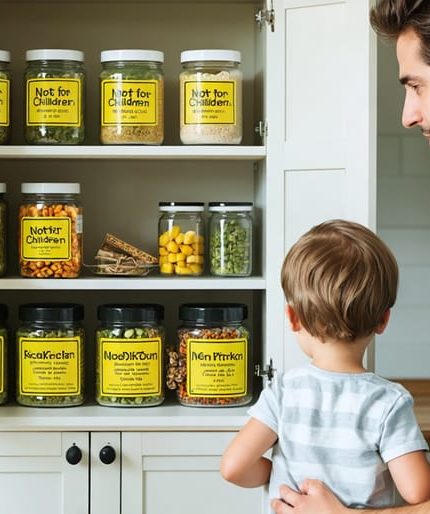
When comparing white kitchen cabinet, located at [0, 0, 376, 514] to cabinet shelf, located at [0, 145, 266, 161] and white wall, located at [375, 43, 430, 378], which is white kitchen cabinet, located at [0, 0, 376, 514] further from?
white wall, located at [375, 43, 430, 378]

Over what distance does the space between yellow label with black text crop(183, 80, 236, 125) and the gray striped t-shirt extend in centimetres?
64

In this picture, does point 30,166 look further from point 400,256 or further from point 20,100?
point 400,256

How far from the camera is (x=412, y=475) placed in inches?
65.4

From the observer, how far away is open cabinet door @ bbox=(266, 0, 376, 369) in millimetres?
2029

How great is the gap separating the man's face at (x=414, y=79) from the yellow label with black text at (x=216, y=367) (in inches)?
28.0

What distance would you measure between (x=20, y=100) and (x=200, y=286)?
67 centimetres

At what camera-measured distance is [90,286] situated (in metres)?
2.14

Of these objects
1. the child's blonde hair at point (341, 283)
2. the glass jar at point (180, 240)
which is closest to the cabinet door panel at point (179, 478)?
the glass jar at point (180, 240)

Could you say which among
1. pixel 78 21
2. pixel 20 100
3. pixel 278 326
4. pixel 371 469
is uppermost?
pixel 78 21

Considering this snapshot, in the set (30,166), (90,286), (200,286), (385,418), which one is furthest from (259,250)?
(385,418)

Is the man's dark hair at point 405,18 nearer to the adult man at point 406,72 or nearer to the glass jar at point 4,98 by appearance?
the adult man at point 406,72

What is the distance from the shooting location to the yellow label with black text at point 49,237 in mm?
2150

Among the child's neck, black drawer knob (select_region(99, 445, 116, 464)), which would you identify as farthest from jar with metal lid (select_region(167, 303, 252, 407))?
the child's neck

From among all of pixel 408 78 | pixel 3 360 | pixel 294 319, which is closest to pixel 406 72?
pixel 408 78
